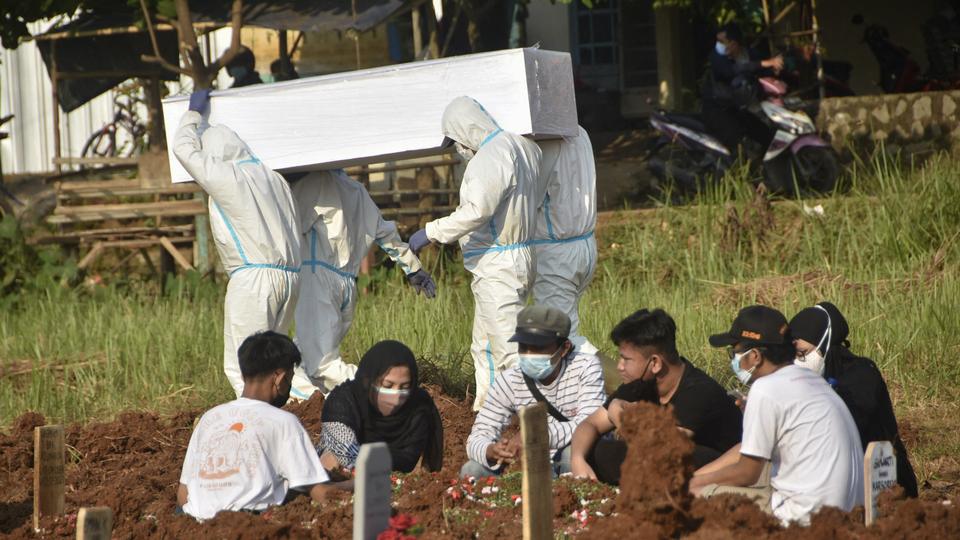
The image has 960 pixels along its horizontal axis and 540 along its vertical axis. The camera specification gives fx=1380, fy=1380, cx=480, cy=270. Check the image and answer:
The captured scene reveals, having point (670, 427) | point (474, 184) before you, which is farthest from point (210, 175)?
point (670, 427)

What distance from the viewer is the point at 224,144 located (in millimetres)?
7477

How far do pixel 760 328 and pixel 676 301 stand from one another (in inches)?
193

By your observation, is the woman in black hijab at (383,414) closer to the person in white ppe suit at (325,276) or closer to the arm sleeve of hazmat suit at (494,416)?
the arm sleeve of hazmat suit at (494,416)

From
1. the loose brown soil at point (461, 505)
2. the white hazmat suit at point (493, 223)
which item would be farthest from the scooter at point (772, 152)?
the loose brown soil at point (461, 505)

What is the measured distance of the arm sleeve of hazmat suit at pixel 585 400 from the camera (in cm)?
600

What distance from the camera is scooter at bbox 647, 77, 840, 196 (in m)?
11.6

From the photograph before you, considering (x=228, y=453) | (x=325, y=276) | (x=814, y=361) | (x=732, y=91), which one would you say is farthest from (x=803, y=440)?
(x=732, y=91)

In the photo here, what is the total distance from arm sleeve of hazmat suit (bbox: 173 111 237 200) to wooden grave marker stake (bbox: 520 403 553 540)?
3.42 m

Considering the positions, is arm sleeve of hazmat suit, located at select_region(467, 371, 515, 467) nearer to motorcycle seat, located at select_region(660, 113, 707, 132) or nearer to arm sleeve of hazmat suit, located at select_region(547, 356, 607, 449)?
arm sleeve of hazmat suit, located at select_region(547, 356, 607, 449)

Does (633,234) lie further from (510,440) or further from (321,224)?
(510,440)

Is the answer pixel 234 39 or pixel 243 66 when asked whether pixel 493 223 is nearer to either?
pixel 234 39

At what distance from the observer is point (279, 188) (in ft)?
24.8

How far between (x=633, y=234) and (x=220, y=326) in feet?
11.9

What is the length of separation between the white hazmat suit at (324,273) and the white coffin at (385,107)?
35 centimetres
